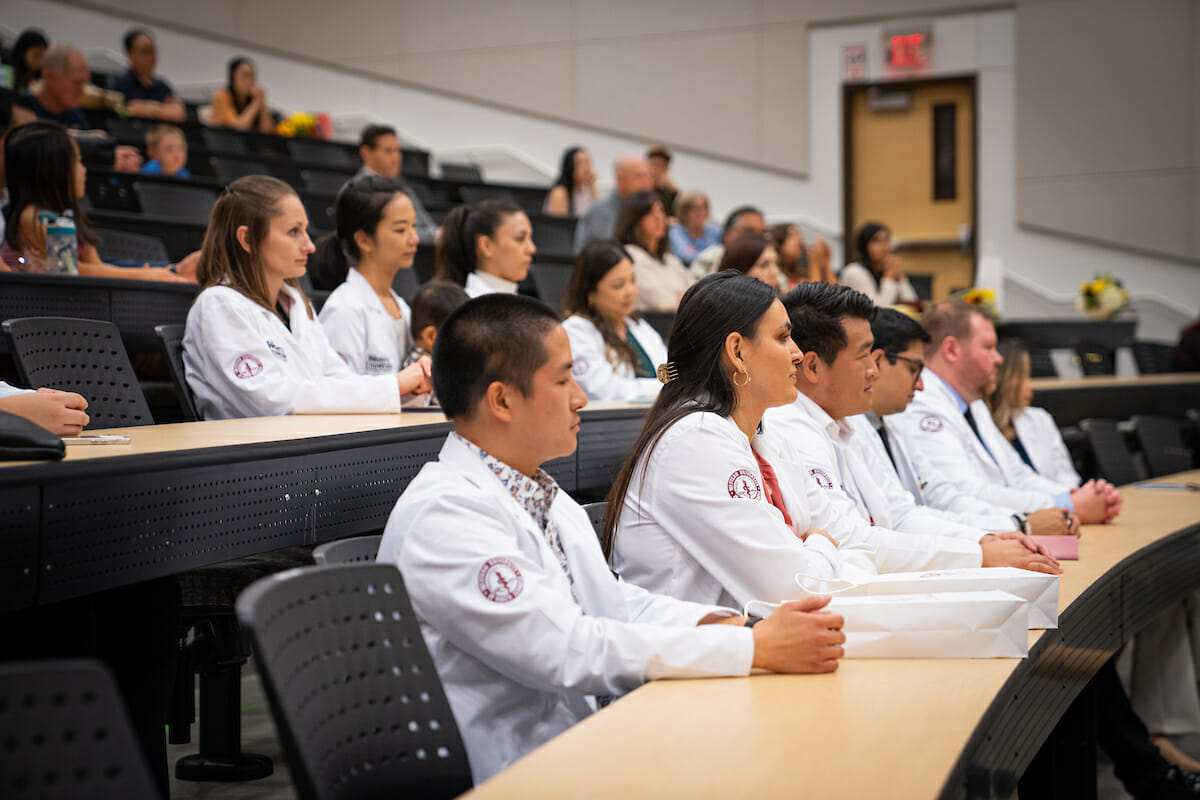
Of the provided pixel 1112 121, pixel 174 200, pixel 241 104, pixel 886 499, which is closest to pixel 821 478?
pixel 886 499

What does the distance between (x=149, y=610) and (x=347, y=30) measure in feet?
33.0

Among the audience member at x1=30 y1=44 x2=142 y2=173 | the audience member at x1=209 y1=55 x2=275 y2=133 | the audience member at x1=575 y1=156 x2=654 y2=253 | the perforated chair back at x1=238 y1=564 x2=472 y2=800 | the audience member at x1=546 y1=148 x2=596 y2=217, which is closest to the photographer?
the perforated chair back at x1=238 y1=564 x2=472 y2=800

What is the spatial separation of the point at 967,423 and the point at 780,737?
105 inches

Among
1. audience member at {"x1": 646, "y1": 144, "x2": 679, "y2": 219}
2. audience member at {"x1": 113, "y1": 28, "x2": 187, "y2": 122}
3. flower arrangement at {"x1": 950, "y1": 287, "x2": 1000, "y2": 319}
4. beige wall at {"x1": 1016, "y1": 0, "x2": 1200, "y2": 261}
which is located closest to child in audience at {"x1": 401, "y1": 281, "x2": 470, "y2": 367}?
flower arrangement at {"x1": 950, "y1": 287, "x2": 1000, "y2": 319}

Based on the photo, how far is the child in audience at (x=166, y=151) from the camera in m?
6.34

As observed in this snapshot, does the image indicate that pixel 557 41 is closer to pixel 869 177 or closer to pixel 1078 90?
pixel 869 177

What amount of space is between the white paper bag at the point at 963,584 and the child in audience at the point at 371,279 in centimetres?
212

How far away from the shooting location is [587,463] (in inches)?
122

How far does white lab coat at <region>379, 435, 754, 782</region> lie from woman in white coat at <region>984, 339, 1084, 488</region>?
3.12 m

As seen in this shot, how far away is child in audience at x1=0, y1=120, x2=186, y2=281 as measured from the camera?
11.7 feet

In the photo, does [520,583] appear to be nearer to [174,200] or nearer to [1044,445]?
[1044,445]

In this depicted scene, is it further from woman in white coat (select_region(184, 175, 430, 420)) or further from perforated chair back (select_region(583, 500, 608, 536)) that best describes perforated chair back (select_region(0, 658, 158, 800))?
woman in white coat (select_region(184, 175, 430, 420))

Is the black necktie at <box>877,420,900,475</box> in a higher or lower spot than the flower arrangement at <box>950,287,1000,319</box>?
lower

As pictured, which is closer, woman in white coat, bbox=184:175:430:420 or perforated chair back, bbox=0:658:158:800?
perforated chair back, bbox=0:658:158:800
